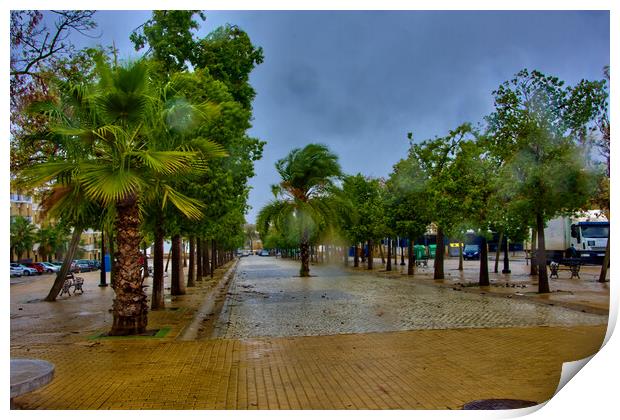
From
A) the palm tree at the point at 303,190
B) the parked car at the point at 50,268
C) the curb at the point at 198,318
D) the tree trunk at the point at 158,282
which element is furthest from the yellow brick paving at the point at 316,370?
the parked car at the point at 50,268

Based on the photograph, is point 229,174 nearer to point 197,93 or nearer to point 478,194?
point 197,93

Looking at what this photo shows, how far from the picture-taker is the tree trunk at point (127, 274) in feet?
38.9

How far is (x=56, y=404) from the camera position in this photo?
22.8 feet

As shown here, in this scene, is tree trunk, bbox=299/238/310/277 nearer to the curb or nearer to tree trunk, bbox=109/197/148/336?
the curb

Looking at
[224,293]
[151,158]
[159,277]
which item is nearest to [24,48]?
[151,158]

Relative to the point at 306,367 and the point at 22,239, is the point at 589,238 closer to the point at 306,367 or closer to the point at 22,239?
the point at 306,367

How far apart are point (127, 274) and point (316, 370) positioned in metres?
5.03

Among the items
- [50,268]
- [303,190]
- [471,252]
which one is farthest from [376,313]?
[471,252]

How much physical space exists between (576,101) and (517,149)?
7.14 feet

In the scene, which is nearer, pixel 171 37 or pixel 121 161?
pixel 121 161

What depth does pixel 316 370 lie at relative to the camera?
8.54m

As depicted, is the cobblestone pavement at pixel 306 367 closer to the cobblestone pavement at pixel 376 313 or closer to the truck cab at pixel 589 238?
the cobblestone pavement at pixel 376 313

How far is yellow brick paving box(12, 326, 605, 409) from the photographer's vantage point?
7.06 m
